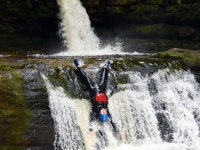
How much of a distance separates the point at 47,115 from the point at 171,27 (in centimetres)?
1019

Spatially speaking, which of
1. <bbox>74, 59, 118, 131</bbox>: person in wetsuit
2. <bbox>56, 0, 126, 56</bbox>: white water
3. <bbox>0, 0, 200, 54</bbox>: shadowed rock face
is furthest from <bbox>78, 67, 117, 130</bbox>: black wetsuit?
<bbox>0, 0, 200, 54</bbox>: shadowed rock face

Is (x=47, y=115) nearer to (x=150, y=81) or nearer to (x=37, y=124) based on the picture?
(x=37, y=124)

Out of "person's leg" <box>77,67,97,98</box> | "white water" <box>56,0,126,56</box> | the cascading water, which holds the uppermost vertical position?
"white water" <box>56,0,126,56</box>

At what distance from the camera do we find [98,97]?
7.69 meters

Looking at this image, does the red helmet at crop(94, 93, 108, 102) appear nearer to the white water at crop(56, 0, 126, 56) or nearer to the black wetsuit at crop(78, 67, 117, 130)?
the black wetsuit at crop(78, 67, 117, 130)

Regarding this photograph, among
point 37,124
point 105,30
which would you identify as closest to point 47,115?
point 37,124

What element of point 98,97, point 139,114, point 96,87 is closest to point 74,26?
point 96,87

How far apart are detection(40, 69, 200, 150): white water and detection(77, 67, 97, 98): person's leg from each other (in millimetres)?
318

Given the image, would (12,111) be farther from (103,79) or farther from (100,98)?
(103,79)

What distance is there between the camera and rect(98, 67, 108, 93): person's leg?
8086mm

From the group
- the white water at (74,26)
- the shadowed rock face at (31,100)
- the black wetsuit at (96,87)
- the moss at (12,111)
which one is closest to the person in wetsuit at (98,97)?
the black wetsuit at (96,87)

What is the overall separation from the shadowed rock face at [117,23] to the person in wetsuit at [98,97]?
6365 mm

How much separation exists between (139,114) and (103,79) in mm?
1384

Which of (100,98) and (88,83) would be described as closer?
(100,98)
